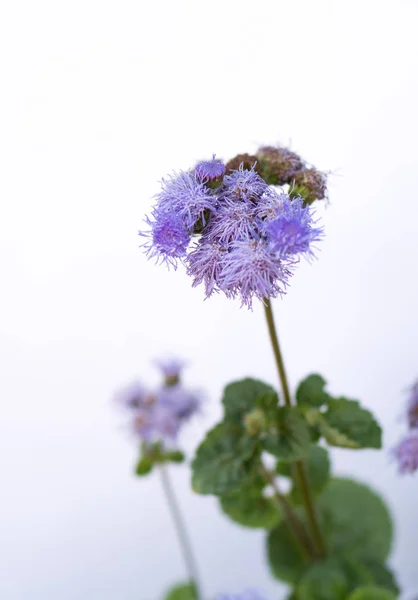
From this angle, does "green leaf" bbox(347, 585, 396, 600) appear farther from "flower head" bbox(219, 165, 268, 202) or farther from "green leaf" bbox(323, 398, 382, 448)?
"flower head" bbox(219, 165, 268, 202)

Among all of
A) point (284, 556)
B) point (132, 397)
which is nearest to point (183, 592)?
point (284, 556)

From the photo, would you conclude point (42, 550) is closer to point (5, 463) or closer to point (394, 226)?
point (5, 463)

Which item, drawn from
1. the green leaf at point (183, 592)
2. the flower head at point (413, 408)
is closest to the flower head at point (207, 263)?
the flower head at point (413, 408)

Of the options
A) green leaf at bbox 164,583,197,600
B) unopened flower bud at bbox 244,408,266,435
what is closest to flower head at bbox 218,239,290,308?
unopened flower bud at bbox 244,408,266,435

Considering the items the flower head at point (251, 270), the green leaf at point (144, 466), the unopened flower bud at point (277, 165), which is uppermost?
the unopened flower bud at point (277, 165)

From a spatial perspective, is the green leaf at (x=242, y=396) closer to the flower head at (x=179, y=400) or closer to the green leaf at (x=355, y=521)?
the flower head at (x=179, y=400)

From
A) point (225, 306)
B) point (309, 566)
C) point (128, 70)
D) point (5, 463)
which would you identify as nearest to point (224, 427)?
point (309, 566)

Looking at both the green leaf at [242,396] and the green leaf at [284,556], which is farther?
the green leaf at [284,556]
